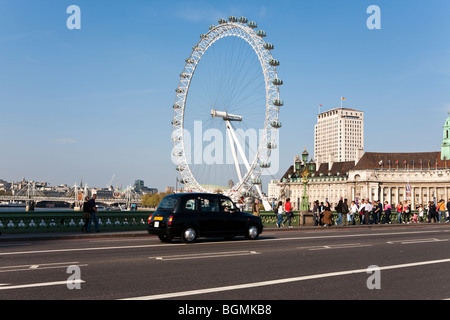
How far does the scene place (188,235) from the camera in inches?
781

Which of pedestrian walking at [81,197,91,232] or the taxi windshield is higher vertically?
the taxi windshield

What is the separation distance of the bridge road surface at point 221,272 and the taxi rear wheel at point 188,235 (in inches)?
37.6

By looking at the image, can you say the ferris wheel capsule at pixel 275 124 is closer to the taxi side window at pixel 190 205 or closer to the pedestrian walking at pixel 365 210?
the pedestrian walking at pixel 365 210

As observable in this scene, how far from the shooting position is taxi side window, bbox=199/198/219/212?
66.5 feet

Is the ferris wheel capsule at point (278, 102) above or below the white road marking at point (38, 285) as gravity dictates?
above

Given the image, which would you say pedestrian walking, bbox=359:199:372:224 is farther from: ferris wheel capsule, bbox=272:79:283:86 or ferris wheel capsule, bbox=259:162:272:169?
ferris wheel capsule, bbox=259:162:272:169

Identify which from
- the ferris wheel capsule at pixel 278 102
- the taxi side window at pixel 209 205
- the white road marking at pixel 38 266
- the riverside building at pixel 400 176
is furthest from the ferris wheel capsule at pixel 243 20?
the riverside building at pixel 400 176

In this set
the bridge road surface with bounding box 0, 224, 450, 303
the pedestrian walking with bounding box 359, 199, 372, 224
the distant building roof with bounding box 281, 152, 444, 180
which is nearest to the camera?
the bridge road surface with bounding box 0, 224, 450, 303

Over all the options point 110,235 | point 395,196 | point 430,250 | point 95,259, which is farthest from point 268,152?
point 395,196

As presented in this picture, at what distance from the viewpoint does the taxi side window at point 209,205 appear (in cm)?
2027

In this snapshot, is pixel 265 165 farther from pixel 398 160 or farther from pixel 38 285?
pixel 398 160

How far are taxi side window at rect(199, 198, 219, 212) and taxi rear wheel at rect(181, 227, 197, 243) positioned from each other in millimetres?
880

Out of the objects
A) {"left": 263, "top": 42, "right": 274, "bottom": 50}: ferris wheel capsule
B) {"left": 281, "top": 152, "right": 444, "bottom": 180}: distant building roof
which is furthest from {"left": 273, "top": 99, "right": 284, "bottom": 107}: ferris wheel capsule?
{"left": 281, "top": 152, "right": 444, "bottom": 180}: distant building roof

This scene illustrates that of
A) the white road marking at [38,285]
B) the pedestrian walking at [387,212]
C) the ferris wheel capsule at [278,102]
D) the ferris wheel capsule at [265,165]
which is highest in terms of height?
the ferris wheel capsule at [278,102]
